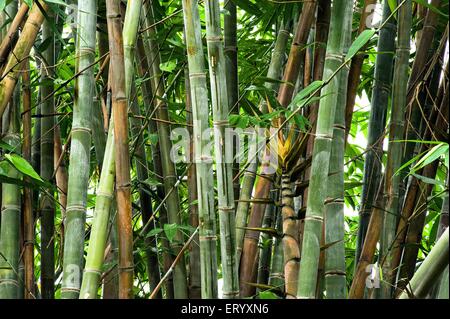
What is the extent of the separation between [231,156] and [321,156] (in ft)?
0.59

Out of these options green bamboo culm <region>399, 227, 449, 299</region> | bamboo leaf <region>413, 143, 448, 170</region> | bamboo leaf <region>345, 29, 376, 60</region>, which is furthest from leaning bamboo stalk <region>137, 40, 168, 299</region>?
green bamboo culm <region>399, 227, 449, 299</region>

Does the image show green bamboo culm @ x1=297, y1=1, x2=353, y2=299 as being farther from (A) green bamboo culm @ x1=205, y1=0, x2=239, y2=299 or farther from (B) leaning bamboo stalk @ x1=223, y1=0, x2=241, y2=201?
(B) leaning bamboo stalk @ x1=223, y1=0, x2=241, y2=201

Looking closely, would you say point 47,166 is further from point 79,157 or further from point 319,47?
point 319,47

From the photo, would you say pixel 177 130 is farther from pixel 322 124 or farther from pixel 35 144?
pixel 322 124

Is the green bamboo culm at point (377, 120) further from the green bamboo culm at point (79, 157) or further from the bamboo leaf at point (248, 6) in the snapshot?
the green bamboo culm at point (79, 157)

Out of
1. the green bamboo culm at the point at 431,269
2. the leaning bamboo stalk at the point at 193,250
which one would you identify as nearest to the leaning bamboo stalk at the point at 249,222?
the leaning bamboo stalk at the point at 193,250

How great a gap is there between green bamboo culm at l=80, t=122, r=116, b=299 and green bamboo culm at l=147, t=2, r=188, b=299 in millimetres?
299

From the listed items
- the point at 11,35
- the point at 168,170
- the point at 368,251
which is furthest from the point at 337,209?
the point at 11,35

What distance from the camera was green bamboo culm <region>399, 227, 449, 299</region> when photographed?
107 centimetres

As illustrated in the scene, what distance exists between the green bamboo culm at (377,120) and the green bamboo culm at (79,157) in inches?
26.6

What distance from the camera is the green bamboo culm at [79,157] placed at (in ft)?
5.33

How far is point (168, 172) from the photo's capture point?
2.10m

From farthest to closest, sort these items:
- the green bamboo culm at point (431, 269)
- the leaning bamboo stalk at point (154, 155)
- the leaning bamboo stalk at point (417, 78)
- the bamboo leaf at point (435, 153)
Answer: the leaning bamboo stalk at point (154, 155) < the leaning bamboo stalk at point (417, 78) < the bamboo leaf at point (435, 153) < the green bamboo culm at point (431, 269)
